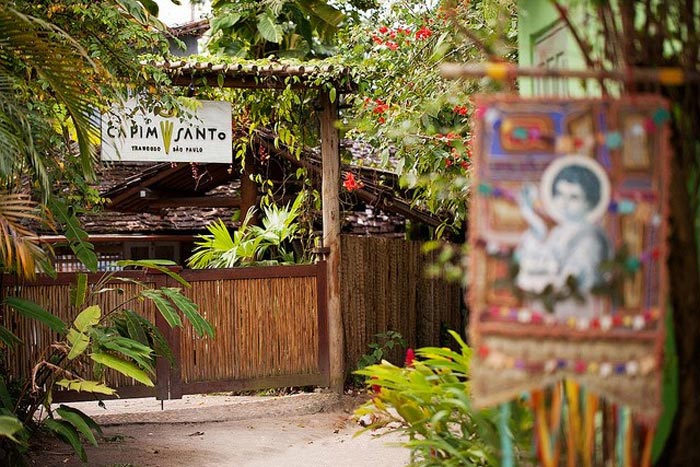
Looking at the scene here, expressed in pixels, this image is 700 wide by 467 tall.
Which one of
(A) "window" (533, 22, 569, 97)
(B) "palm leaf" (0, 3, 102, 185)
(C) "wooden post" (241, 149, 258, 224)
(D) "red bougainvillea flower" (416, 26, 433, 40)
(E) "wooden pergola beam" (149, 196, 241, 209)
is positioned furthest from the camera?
(E) "wooden pergola beam" (149, 196, 241, 209)

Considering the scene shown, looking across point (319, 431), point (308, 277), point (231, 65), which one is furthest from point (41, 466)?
point (231, 65)

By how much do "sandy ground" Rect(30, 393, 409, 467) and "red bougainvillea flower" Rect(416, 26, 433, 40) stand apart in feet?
11.3

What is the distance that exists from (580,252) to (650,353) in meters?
0.38

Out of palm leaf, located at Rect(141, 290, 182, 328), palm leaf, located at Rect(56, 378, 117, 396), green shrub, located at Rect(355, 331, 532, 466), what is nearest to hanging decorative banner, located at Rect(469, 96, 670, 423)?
green shrub, located at Rect(355, 331, 532, 466)

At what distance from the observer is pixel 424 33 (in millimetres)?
8352

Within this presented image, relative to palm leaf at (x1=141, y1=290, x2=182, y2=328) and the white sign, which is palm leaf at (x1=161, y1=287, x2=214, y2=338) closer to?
palm leaf at (x1=141, y1=290, x2=182, y2=328)

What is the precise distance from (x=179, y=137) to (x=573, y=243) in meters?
7.10

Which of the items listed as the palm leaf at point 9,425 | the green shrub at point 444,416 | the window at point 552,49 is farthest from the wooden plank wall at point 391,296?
the window at point 552,49

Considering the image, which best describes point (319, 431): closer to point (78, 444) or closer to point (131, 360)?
point (131, 360)

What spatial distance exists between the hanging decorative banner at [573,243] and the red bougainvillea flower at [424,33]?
5.57 metres

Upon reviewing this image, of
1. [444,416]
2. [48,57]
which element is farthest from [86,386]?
[444,416]

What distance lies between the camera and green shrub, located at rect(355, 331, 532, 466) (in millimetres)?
4523

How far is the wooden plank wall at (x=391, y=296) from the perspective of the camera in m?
10.3

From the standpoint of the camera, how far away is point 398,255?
451 inches
